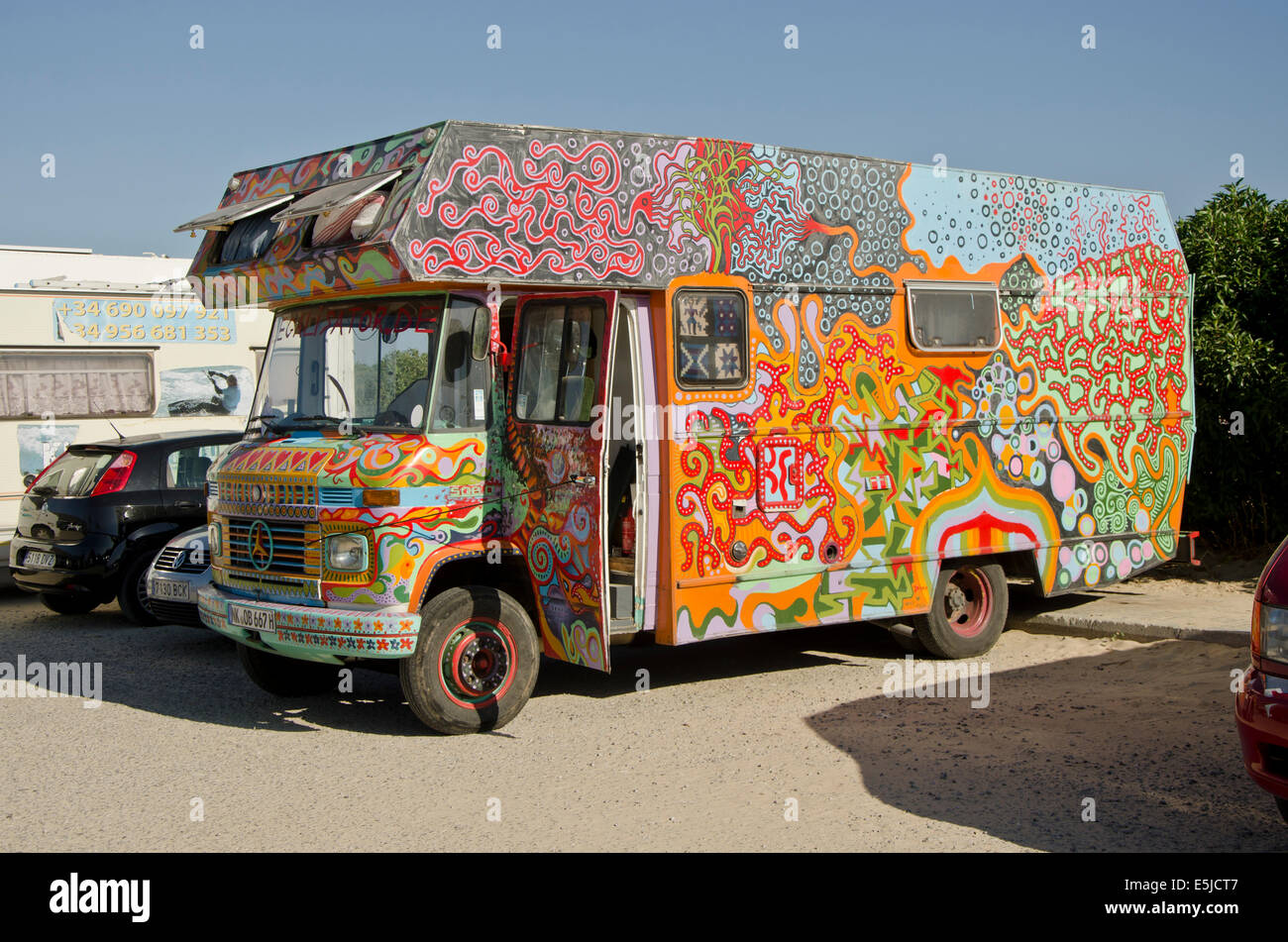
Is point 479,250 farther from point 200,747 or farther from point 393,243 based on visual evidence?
point 200,747

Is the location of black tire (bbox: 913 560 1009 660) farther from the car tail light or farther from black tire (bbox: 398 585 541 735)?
the car tail light

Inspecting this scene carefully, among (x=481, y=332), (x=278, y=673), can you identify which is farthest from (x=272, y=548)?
(x=481, y=332)

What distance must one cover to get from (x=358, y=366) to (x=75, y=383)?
838 cm

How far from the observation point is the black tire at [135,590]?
11494mm

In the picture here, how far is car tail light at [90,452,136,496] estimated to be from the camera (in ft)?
37.9

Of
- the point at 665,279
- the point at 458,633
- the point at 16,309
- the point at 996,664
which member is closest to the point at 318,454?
the point at 458,633

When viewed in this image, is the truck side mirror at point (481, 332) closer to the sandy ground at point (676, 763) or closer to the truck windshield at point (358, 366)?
the truck windshield at point (358, 366)

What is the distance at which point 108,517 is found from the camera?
37.6 feet

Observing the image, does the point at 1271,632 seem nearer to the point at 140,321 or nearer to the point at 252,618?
the point at 252,618

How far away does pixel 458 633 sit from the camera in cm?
763

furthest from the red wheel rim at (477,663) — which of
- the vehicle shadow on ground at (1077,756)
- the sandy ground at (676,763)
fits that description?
the vehicle shadow on ground at (1077,756)

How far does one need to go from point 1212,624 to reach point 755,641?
11.2 ft

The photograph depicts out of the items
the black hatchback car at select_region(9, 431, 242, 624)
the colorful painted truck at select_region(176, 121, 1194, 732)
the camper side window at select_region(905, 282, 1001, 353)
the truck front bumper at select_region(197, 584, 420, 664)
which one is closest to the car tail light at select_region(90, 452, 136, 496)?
the black hatchback car at select_region(9, 431, 242, 624)

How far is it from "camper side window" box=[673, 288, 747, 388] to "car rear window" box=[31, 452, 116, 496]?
20.3 feet
